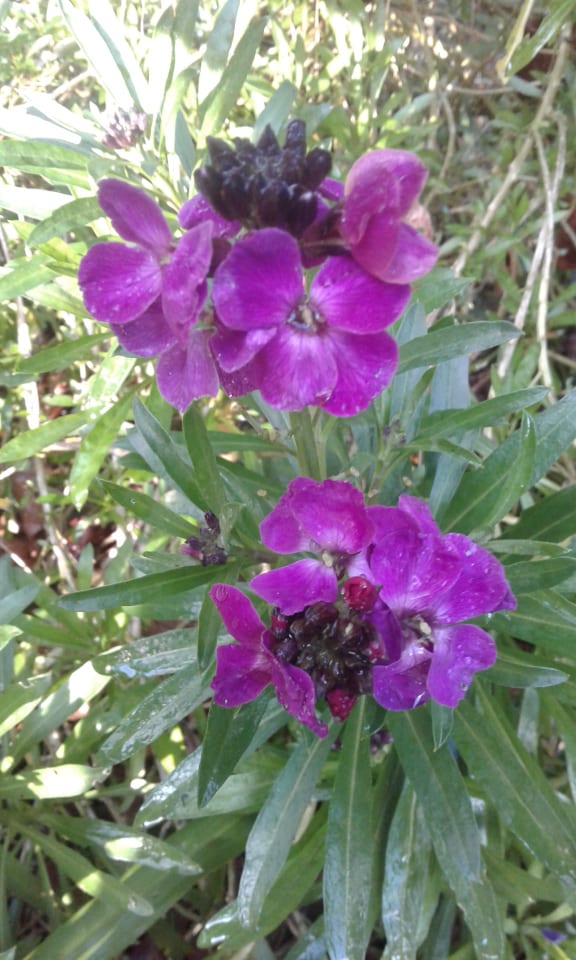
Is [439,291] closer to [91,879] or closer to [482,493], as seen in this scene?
[482,493]

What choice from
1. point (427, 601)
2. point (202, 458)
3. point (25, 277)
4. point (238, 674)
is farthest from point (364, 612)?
point (25, 277)

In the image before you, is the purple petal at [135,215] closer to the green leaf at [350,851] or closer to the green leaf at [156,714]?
the green leaf at [156,714]

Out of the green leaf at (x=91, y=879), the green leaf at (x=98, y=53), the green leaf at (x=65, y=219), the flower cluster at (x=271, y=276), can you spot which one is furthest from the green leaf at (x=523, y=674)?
the green leaf at (x=98, y=53)

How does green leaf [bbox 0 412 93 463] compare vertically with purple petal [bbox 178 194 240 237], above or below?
below

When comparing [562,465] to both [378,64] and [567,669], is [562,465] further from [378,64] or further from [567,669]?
[378,64]

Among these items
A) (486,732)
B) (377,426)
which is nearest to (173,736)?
(486,732)

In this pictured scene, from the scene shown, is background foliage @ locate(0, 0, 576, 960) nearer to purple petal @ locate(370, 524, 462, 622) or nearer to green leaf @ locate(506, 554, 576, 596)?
green leaf @ locate(506, 554, 576, 596)

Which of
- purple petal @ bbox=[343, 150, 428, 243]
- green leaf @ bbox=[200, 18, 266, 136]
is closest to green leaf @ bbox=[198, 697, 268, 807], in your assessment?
purple petal @ bbox=[343, 150, 428, 243]
